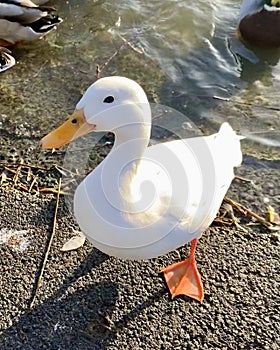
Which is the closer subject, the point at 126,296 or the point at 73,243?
the point at 126,296

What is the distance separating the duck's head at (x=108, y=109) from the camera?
2.58 meters

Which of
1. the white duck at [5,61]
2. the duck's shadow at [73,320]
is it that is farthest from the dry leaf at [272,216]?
the white duck at [5,61]

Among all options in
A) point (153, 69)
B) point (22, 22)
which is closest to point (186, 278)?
point (153, 69)

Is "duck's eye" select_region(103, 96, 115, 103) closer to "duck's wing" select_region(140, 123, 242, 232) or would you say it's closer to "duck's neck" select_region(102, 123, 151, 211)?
"duck's neck" select_region(102, 123, 151, 211)

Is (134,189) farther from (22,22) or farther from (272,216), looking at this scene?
(22,22)

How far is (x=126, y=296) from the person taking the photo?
117 inches

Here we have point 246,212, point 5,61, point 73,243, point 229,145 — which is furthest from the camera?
point 5,61

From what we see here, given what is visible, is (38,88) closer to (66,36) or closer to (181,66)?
(66,36)

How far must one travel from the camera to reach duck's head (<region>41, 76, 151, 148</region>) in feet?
8.46

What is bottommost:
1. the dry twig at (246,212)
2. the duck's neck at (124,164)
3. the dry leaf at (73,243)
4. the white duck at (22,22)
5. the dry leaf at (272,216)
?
the dry leaf at (272,216)

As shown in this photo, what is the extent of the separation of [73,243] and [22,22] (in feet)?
9.22

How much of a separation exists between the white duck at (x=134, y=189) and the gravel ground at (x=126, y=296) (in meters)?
0.14

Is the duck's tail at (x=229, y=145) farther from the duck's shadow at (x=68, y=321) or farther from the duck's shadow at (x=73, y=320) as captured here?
the duck's shadow at (x=68, y=321)

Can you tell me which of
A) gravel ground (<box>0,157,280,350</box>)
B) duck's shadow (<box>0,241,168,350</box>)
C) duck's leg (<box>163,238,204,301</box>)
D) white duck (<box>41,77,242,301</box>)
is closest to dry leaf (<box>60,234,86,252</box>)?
gravel ground (<box>0,157,280,350</box>)
